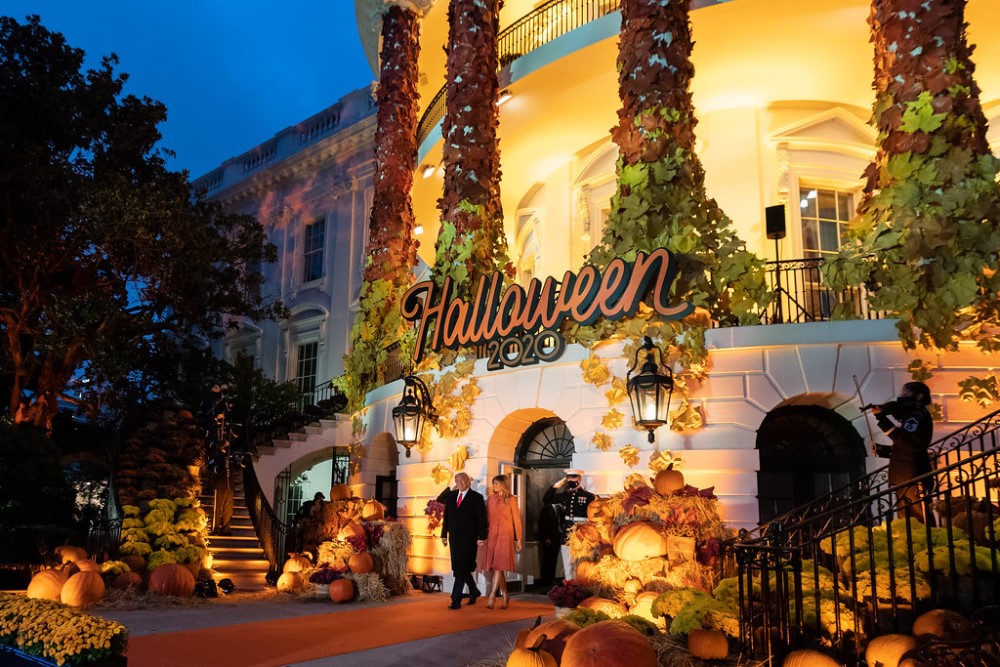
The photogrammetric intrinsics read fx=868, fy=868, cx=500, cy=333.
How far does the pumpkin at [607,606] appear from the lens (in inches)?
332

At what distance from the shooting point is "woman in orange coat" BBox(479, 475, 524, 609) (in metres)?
11.8

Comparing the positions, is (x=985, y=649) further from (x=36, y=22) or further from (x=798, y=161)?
(x=36, y=22)

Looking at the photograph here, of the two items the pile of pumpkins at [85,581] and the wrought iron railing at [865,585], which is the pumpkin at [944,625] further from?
the pile of pumpkins at [85,581]

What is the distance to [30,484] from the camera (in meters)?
14.5

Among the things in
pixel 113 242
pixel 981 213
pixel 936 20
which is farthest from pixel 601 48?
pixel 113 242

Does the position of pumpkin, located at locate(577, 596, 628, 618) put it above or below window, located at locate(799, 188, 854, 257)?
below

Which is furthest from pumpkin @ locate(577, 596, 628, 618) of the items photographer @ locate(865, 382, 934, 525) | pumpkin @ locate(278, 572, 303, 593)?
pumpkin @ locate(278, 572, 303, 593)

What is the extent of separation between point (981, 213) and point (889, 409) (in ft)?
11.3

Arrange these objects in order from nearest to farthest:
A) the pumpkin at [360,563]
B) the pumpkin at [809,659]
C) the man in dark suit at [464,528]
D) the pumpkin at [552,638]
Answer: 1. the pumpkin at [809,659]
2. the pumpkin at [552,638]
3. the man in dark suit at [464,528]
4. the pumpkin at [360,563]

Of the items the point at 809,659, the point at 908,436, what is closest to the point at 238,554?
the point at 908,436

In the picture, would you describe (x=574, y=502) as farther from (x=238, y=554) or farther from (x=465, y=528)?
(x=238, y=554)

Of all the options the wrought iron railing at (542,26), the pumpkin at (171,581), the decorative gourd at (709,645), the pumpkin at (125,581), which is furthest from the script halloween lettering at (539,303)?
the wrought iron railing at (542,26)

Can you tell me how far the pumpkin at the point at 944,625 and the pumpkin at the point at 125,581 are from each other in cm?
1014

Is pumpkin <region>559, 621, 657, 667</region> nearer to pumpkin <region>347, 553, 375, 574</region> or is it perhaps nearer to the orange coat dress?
the orange coat dress
